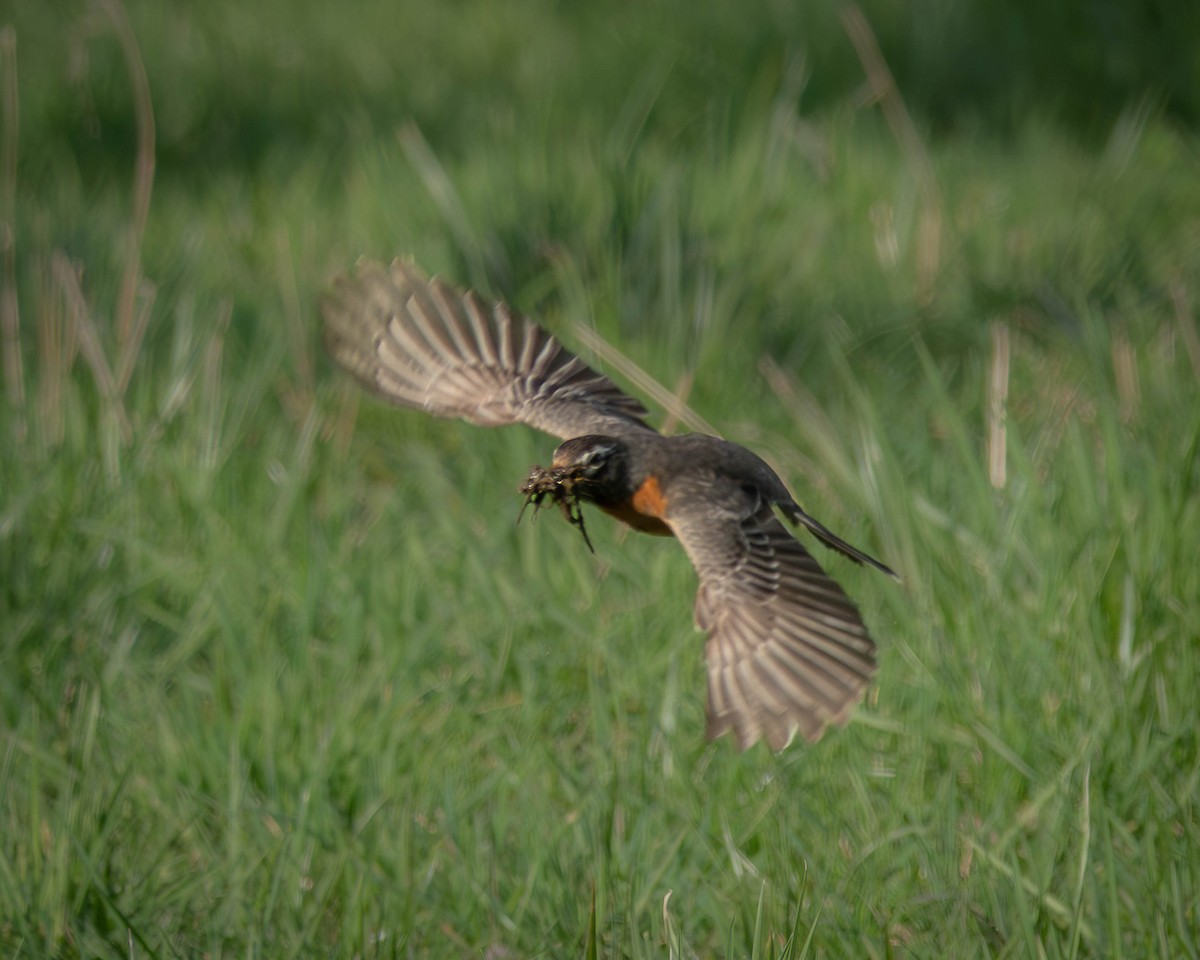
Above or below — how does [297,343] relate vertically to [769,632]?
below

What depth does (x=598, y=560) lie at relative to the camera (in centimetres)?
388

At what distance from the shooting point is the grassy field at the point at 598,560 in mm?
2709

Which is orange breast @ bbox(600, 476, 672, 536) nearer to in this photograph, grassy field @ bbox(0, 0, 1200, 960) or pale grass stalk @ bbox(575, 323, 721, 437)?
grassy field @ bbox(0, 0, 1200, 960)

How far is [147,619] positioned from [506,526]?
88cm

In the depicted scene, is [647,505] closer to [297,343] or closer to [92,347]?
[92,347]

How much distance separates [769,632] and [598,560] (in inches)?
58.2

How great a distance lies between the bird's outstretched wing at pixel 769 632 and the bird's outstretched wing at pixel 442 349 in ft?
2.44

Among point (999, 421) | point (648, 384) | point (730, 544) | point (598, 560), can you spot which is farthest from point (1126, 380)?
point (730, 544)

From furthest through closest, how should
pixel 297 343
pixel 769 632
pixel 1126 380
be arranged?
pixel 297 343 → pixel 1126 380 → pixel 769 632

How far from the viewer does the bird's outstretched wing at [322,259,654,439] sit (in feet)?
10.7

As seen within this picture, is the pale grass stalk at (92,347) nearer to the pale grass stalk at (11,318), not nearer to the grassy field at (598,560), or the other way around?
the grassy field at (598,560)

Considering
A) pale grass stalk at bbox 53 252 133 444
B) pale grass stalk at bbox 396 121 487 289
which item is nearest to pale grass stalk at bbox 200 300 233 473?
pale grass stalk at bbox 53 252 133 444

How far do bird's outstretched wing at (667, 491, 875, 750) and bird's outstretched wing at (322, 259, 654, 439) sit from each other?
745 millimetres

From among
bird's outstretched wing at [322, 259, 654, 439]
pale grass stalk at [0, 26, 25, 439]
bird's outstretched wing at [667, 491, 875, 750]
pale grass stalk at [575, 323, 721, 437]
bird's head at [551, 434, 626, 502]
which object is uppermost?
bird's head at [551, 434, 626, 502]
